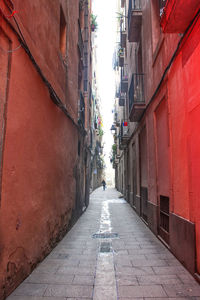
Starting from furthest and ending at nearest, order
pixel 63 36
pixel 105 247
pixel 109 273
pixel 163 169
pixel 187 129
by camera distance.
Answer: pixel 63 36, pixel 163 169, pixel 105 247, pixel 187 129, pixel 109 273

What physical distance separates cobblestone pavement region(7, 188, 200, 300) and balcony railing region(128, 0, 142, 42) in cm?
860

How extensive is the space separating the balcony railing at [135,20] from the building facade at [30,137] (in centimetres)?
365

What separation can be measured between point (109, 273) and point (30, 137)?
290 cm

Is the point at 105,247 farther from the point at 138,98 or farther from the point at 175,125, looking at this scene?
the point at 138,98

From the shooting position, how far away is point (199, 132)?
411 centimetres

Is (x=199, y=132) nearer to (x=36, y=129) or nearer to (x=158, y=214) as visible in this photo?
(x=36, y=129)

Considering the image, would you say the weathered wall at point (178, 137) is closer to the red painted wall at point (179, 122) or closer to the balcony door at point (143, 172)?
the red painted wall at point (179, 122)

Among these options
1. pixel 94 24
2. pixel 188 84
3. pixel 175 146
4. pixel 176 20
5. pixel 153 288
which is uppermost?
pixel 94 24

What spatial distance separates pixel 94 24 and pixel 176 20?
14.0m

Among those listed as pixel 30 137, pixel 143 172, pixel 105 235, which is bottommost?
pixel 105 235

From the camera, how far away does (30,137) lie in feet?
14.3

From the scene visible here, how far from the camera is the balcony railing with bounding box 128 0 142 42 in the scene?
968cm

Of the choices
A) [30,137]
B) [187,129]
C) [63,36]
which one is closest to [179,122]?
[187,129]

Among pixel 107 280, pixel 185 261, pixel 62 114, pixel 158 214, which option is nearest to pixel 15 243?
pixel 107 280
